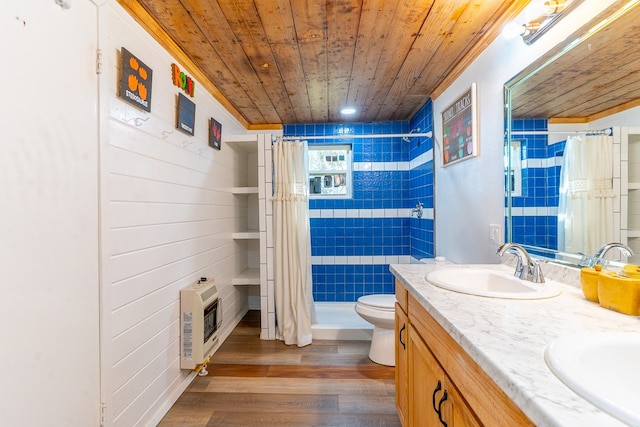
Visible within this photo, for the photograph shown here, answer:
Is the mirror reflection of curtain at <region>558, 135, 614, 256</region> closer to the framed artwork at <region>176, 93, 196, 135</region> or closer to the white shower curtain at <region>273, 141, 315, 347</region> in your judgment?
the white shower curtain at <region>273, 141, 315, 347</region>

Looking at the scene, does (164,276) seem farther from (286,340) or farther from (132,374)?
(286,340)

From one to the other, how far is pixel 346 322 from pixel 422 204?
54.2 inches

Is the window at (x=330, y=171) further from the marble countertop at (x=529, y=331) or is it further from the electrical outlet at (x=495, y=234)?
the marble countertop at (x=529, y=331)

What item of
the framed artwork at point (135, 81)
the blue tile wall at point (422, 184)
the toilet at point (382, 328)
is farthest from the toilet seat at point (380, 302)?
the framed artwork at point (135, 81)

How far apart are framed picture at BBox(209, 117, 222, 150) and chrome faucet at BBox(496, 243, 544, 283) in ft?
7.08

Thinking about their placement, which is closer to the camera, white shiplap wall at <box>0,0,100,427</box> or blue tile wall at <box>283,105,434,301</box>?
white shiplap wall at <box>0,0,100,427</box>

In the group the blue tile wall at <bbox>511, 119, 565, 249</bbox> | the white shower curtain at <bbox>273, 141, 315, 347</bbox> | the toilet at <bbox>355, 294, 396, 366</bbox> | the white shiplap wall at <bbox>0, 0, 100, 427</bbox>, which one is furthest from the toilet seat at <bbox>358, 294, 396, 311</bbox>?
the white shiplap wall at <bbox>0, 0, 100, 427</bbox>

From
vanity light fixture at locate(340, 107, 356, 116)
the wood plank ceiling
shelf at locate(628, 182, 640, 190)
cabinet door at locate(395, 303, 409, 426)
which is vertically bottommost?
cabinet door at locate(395, 303, 409, 426)

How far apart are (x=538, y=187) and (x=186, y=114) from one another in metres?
2.03

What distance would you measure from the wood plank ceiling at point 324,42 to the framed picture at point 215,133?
27cm

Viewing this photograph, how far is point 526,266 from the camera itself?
4.00 ft

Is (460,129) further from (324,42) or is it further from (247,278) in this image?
(247,278)

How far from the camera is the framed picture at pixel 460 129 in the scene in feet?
6.12

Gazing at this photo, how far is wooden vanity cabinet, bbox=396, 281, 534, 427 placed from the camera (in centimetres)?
63
